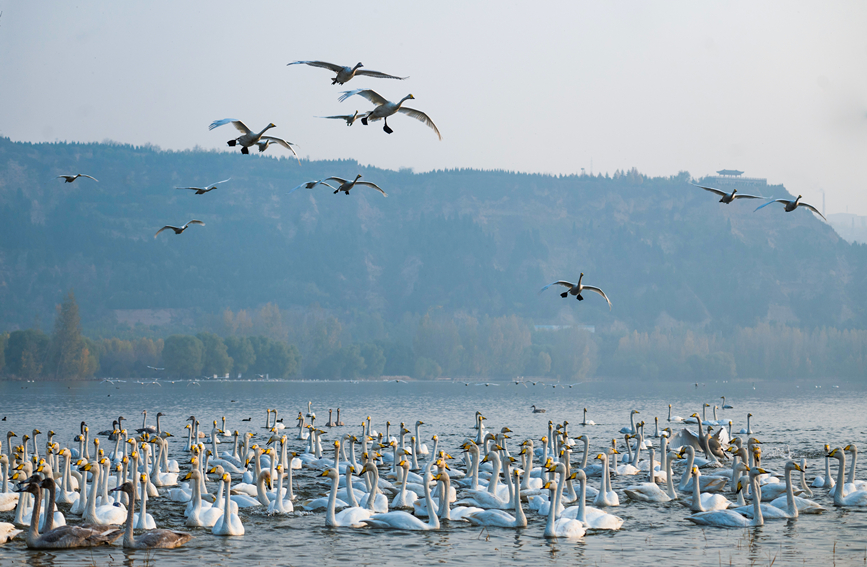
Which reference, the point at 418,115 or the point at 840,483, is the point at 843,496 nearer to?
the point at 840,483

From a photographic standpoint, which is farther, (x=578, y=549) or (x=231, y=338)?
(x=231, y=338)

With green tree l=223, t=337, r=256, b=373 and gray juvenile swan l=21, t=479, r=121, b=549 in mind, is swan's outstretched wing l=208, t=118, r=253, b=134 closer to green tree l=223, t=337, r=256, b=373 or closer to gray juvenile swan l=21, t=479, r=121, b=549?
gray juvenile swan l=21, t=479, r=121, b=549

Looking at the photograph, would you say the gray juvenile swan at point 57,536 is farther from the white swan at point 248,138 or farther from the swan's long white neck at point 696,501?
the swan's long white neck at point 696,501

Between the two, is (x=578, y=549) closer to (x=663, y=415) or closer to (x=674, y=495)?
(x=674, y=495)

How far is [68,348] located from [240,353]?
33796mm

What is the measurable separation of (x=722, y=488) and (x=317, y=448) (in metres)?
18.5

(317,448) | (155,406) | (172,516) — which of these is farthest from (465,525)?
(155,406)

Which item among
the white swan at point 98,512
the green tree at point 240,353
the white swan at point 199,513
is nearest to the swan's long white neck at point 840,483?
the white swan at point 199,513

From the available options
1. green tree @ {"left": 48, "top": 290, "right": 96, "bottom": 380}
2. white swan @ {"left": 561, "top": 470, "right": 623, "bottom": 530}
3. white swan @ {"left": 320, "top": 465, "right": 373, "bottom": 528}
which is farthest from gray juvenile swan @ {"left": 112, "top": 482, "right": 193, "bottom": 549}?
green tree @ {"left": 48, "top": 290, "right": 96, "bottom": 380}

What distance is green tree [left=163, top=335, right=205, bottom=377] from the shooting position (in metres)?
182

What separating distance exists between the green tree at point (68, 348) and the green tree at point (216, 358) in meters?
22.7

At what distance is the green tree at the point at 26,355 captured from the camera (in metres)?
178

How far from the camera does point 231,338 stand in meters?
200

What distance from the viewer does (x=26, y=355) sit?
176750 millimetres
